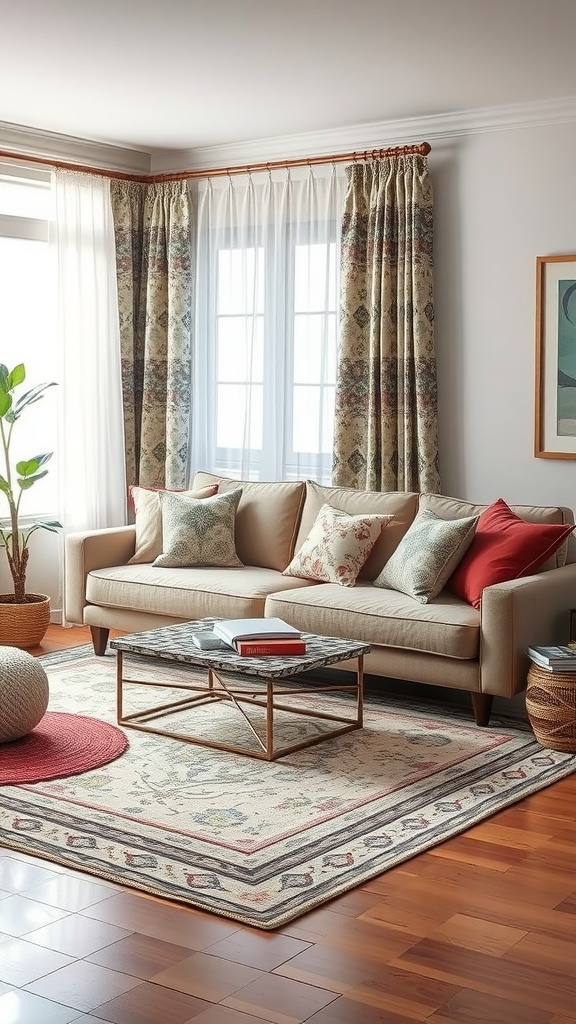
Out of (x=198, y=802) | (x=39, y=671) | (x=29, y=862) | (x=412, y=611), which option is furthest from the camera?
(x=412, y=611)

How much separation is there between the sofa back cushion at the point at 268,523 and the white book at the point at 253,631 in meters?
1.37

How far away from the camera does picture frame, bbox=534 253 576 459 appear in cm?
→ 565

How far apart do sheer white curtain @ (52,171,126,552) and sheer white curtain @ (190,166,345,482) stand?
0.50m

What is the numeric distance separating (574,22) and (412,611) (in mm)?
2292

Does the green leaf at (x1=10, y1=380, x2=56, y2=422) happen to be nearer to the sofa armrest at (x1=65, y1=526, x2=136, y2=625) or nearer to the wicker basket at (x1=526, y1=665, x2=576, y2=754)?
the sofa armrest at (x1=65, y1=526, x2=136, y2=625)

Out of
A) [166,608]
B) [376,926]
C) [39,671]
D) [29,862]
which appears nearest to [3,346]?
[166,608]

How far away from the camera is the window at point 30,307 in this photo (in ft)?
21.7

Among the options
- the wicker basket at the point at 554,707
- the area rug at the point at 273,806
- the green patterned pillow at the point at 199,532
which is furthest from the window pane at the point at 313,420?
the wicker basket at the point at 554,707

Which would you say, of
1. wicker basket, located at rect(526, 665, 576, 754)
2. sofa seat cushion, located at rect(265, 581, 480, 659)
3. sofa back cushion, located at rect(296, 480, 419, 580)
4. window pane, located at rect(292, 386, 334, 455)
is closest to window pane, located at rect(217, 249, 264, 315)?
window pane, located at rect(292, 386, 334, 455)

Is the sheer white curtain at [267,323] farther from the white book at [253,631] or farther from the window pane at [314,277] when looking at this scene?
the white book at [253,631]

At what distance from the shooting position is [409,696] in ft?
17.6

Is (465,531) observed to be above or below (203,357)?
below

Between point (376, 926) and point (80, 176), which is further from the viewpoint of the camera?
point (80, 176)

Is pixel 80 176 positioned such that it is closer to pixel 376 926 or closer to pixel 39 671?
pixel 39 671
